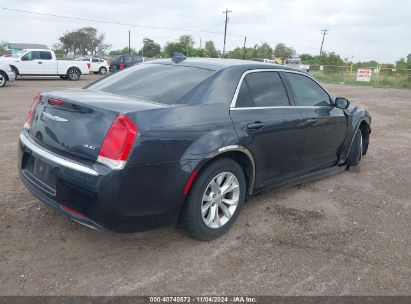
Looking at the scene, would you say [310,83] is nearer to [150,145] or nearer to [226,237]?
[226,237]

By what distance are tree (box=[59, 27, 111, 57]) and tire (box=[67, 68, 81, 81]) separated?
53.7 m

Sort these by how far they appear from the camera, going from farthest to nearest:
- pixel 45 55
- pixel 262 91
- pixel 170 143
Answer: pixel 45 55 < pixel 262 91 < pixel 170 143

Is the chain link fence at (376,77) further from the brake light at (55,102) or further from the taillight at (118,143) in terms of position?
the taillight at (118,143)

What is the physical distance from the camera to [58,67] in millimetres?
21984

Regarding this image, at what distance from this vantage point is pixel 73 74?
23.0 m

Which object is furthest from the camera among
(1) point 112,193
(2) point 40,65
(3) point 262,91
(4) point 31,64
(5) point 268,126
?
(2) point 40,65

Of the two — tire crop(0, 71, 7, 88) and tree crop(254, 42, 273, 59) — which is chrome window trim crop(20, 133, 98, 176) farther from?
tree crop(254, 42, 273, 59)

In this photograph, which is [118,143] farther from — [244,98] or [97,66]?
[97,66]

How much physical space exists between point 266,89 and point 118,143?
185 centimetres

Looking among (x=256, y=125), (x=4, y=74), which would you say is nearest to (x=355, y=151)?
(x=256, y=125)

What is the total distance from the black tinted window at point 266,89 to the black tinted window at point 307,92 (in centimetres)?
24

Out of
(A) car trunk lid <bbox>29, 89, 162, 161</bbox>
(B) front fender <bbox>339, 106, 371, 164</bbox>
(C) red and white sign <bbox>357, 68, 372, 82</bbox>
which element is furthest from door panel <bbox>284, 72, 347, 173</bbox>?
(C) red and white sign <bbox>357, 68, 372, 82</bbox>

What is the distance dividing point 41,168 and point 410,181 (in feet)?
15.8

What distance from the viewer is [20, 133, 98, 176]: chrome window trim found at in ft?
9.07
